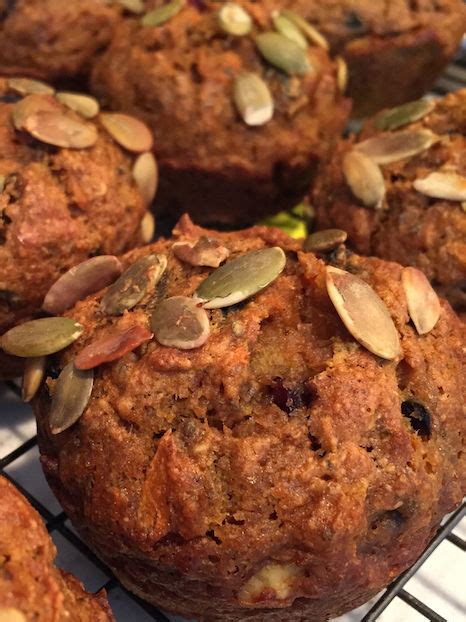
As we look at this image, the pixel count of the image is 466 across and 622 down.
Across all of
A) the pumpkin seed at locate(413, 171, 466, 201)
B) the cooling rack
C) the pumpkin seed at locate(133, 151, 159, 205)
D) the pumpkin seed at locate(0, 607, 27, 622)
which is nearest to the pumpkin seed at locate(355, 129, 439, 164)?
the pumpkin seed at locate(413, 171, 466, 201)

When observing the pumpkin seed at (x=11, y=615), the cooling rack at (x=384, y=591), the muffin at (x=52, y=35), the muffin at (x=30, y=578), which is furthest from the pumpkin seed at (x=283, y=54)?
the pumpkin seed at (x=11, y=615)

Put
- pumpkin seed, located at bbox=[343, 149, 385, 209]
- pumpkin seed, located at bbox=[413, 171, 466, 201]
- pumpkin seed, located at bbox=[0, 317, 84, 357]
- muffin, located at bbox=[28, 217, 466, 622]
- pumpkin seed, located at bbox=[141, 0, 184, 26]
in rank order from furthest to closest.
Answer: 1. pumpkin seed, located at bbox=[141, 0, 184, 26]
2. pumpkin seed, located at bbox=[343, 149, 385, 209]
3. pumpkin seed, located at bbox=[413, 171, 466, 201]
4. pumpkin seed, located at bbox=[0, 317, 84, 357]
5. muffin, located at bbox=[28, 217, 466, 622]

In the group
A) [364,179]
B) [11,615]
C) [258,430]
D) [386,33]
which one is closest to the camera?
[11,615]

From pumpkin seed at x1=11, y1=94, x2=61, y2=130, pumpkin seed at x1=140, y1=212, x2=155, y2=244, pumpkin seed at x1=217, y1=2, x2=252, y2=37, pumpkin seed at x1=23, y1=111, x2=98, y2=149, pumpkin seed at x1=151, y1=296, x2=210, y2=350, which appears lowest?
pumpkin seed at x1=140, y1=212, x2=155, y2=244

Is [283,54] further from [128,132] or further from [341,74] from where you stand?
[128,132]

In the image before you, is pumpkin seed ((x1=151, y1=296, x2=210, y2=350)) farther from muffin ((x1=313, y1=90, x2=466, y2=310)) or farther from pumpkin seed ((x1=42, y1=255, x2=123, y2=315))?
muffin ((x1=313, y1=90, x2=466, y2=310))

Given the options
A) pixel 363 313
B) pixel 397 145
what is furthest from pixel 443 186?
pixel 363 313

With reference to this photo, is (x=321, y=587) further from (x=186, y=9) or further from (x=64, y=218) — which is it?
(x=186, y=9)
